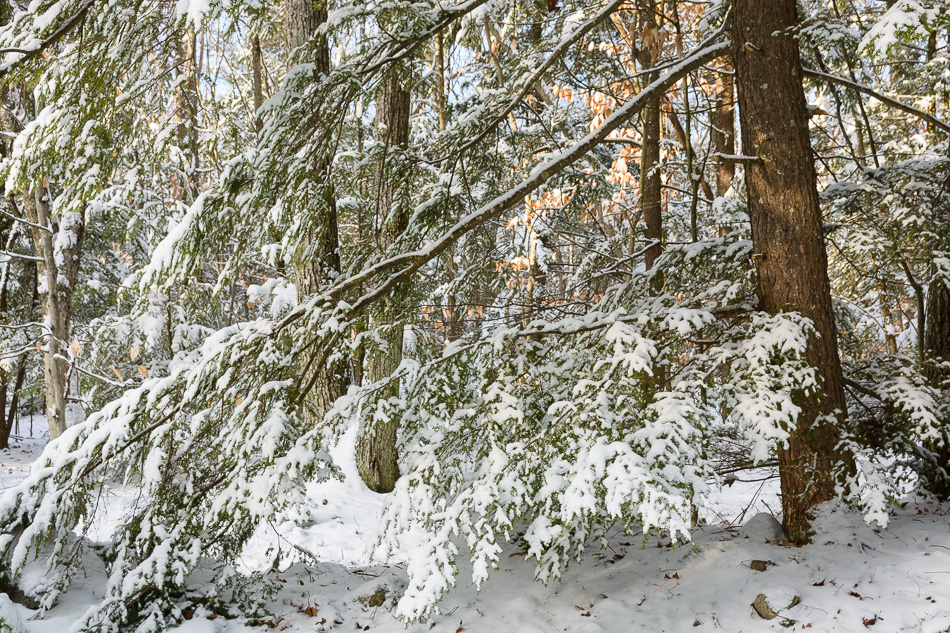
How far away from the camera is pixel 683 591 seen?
3602 mm

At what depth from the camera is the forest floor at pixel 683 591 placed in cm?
312

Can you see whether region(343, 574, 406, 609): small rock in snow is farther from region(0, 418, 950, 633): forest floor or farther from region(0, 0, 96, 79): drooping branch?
region(0, 0, 96, 79): drooping branch

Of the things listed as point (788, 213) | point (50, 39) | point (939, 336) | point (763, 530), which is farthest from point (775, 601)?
point (50, 39)

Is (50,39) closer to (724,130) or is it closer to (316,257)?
(316,257)

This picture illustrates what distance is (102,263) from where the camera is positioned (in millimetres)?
12453

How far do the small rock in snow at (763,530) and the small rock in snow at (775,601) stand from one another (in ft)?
1.81

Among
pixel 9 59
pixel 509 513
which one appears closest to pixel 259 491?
pixel 509 513

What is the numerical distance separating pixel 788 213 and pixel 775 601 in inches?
89.0

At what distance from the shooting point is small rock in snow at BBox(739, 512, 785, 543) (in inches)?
150

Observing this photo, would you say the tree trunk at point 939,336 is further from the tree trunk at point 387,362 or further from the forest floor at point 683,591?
the tree trunk at point 387,362

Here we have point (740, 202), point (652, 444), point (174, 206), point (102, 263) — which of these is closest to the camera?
point (652, 444)

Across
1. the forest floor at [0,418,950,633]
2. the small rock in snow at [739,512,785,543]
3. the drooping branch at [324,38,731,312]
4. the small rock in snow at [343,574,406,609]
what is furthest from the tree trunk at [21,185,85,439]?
the small rock in snow at [739,512,785,543]

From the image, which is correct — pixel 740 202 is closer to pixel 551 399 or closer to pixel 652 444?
pixel 551 399

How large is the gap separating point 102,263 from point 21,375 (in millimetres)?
3935
